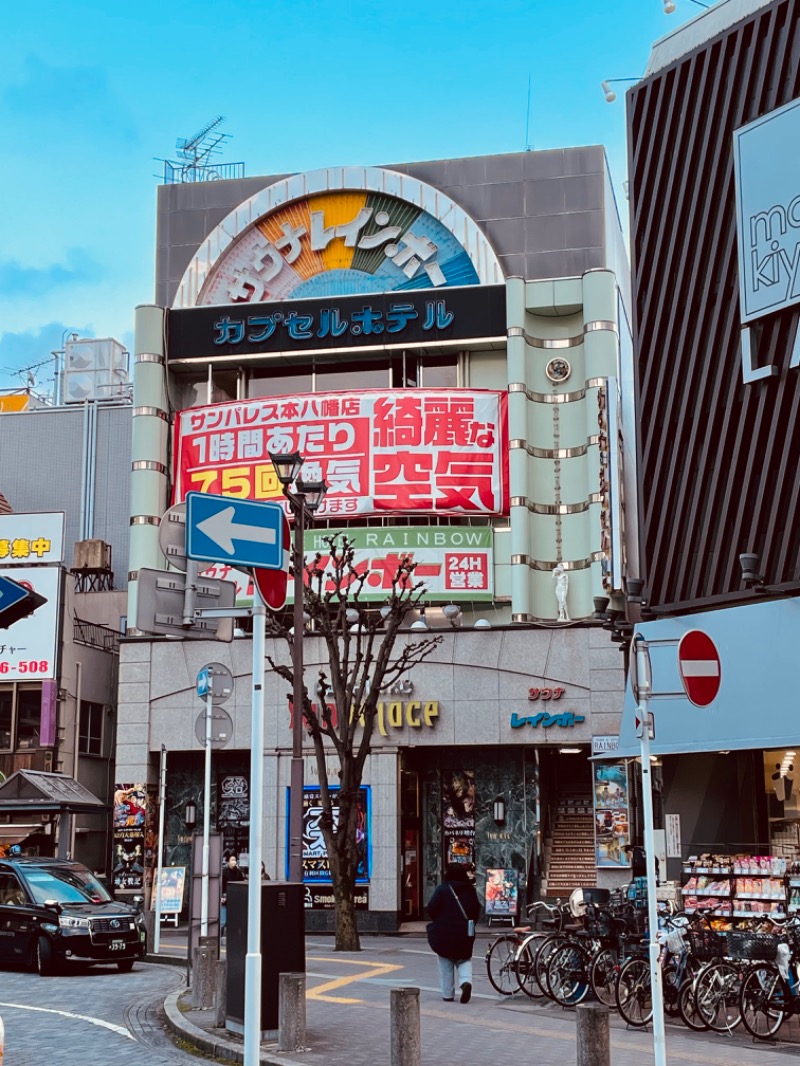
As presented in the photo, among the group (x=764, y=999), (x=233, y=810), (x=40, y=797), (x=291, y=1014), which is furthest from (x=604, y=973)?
(x=233, y=810)

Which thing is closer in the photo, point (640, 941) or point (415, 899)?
point (640, 941)

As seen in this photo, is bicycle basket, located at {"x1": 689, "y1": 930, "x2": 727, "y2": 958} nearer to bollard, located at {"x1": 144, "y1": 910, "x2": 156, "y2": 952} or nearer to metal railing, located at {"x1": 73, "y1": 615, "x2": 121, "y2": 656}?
bollard, located at {"x1": 144, "y1": 910, "x2": 156, "y2": 952}

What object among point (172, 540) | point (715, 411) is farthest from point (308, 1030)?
point (715, 411)

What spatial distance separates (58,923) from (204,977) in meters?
5.64

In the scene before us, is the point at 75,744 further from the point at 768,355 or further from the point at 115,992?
the point at 768,355

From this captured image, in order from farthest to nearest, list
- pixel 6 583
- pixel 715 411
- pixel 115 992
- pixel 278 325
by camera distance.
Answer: pixel 278 325 < pixel 715 411 < pixel 115 992 < pixel 6 583

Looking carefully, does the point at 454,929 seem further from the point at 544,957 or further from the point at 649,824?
the point at 649,824

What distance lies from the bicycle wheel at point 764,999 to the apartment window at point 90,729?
83.7 feet

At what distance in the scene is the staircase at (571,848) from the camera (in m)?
32.4

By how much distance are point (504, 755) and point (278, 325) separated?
12.7 meters

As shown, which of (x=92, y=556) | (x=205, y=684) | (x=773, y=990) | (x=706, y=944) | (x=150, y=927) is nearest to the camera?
(x=773, y=990)

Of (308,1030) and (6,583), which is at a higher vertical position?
(6,583)

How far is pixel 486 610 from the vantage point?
33406 mm

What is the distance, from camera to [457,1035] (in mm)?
13586
